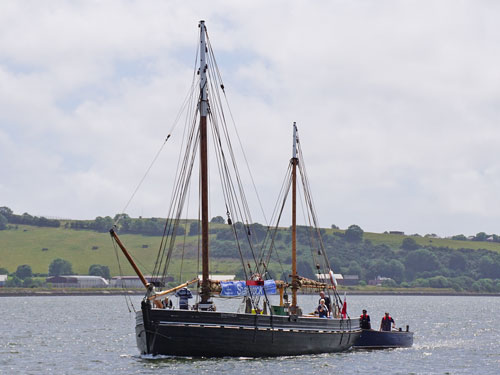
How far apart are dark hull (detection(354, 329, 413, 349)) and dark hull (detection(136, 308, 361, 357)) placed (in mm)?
13092

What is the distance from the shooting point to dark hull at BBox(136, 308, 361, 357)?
53.3 m

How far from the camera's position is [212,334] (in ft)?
176

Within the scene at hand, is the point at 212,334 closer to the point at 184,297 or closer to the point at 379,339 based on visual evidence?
the point at 184,297

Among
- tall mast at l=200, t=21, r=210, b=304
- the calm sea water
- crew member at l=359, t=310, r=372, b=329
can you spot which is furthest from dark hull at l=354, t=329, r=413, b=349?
tall mast at l=200, t=21, r=210, b=304

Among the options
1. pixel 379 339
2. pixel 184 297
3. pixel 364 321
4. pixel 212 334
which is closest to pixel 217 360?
pixel 212 334

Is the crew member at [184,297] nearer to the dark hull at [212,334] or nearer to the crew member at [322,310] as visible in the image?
the dark hull at [212,334]

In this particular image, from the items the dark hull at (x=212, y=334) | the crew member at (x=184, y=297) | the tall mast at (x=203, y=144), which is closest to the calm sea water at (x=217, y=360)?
the dark hull at (x=212, y=334)

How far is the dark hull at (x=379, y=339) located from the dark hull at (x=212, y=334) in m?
13.1

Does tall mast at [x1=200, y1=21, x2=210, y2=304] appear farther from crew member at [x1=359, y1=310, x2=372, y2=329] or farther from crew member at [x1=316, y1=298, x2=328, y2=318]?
crew member at [x1=359, y1=310, x2=372, y2=329]

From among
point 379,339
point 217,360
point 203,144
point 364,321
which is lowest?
point 217,360

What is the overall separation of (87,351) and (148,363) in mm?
16813

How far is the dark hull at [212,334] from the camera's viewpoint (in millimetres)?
53281

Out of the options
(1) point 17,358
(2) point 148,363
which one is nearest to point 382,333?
(2) point 148,363

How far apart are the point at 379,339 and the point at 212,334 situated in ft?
68.2
